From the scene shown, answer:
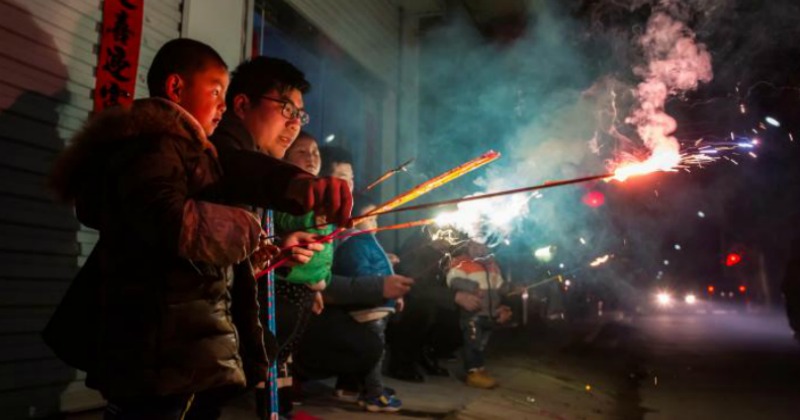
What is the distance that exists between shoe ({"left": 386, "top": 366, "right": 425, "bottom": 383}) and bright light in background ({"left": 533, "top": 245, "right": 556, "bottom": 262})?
26.9 ft

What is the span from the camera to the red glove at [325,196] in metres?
2.06

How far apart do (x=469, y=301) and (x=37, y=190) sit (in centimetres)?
525

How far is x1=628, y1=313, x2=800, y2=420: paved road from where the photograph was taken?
6.55 meters

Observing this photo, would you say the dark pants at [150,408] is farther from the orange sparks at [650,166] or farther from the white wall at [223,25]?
the white wall at [223,25]

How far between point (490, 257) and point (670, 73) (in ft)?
11.6

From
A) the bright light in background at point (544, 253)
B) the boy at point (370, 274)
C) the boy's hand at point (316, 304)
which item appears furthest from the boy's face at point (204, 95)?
the bright light in background at point (544, 253)

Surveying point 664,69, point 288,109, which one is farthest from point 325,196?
point 664,69

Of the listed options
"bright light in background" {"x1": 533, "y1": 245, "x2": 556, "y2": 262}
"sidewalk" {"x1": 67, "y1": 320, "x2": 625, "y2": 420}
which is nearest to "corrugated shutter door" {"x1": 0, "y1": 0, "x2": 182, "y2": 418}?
"sidewalk" {"x1": 67, "y1": 320, "x2": 625, "y2": 420}

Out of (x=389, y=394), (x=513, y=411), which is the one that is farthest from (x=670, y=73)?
(x=389, y=394)

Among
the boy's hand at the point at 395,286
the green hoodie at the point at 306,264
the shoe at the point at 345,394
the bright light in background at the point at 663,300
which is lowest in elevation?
the bright light in background at the point at 663,300

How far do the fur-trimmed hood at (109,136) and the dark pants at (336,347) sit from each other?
333 cm

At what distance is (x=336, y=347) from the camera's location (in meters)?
5.23

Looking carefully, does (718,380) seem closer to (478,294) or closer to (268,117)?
(478,294)

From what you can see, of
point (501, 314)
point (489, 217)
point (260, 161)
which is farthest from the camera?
point (501, 314)
